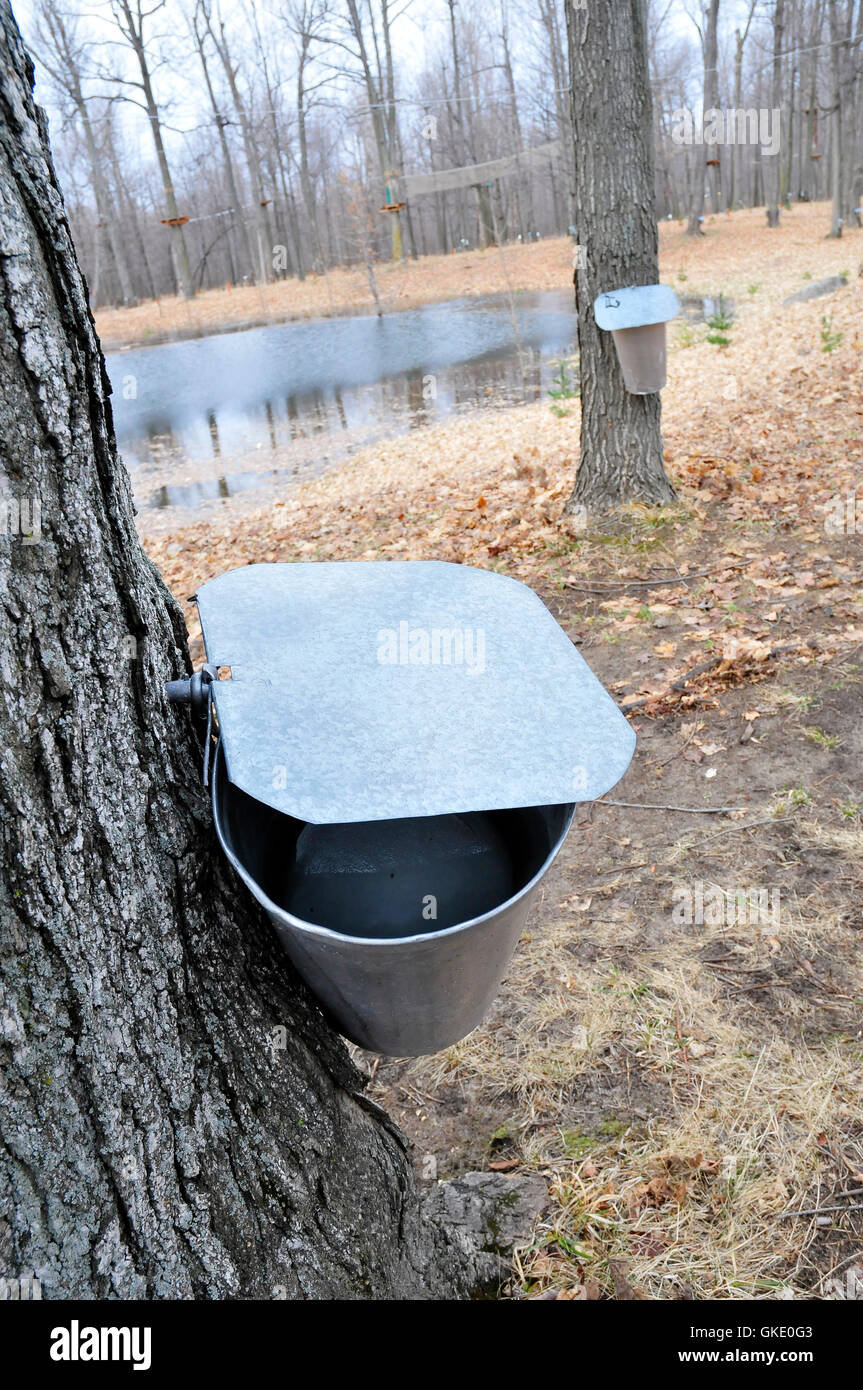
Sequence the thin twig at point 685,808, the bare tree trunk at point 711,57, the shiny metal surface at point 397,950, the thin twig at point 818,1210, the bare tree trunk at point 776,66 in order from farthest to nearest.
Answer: the bare tree trunk at point 711,57
the bare tree trunk at point 776,66
the thin twig at point 685,808
the thin twig at point 818,1210
the shiny metal surface at point 397,950

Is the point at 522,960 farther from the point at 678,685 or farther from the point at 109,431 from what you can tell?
the point at 109,431

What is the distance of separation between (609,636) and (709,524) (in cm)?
153

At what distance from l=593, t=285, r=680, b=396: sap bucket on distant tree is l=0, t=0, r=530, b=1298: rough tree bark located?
4.61 metres

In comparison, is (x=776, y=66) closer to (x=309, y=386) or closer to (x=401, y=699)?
(x=309, y=386)

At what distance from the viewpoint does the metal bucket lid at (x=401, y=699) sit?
1.14 meters

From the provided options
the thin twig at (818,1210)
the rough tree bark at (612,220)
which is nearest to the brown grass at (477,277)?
the rough tree bark at (612,220)

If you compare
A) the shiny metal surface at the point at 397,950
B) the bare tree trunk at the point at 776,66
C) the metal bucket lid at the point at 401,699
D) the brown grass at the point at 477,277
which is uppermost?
the bare tree trunk at the point at 776,66

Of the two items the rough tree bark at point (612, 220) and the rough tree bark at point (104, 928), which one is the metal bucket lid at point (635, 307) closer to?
the rough tree bark at point (612, 220)

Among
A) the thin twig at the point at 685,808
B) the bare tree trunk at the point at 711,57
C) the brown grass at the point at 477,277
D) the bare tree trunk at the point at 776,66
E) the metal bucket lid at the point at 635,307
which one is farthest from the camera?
the bare tree trunk at the point at 711,57

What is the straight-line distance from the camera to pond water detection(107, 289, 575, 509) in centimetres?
1215

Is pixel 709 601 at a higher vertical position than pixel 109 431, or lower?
lower

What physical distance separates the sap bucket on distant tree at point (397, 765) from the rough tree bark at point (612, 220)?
15.1ft
